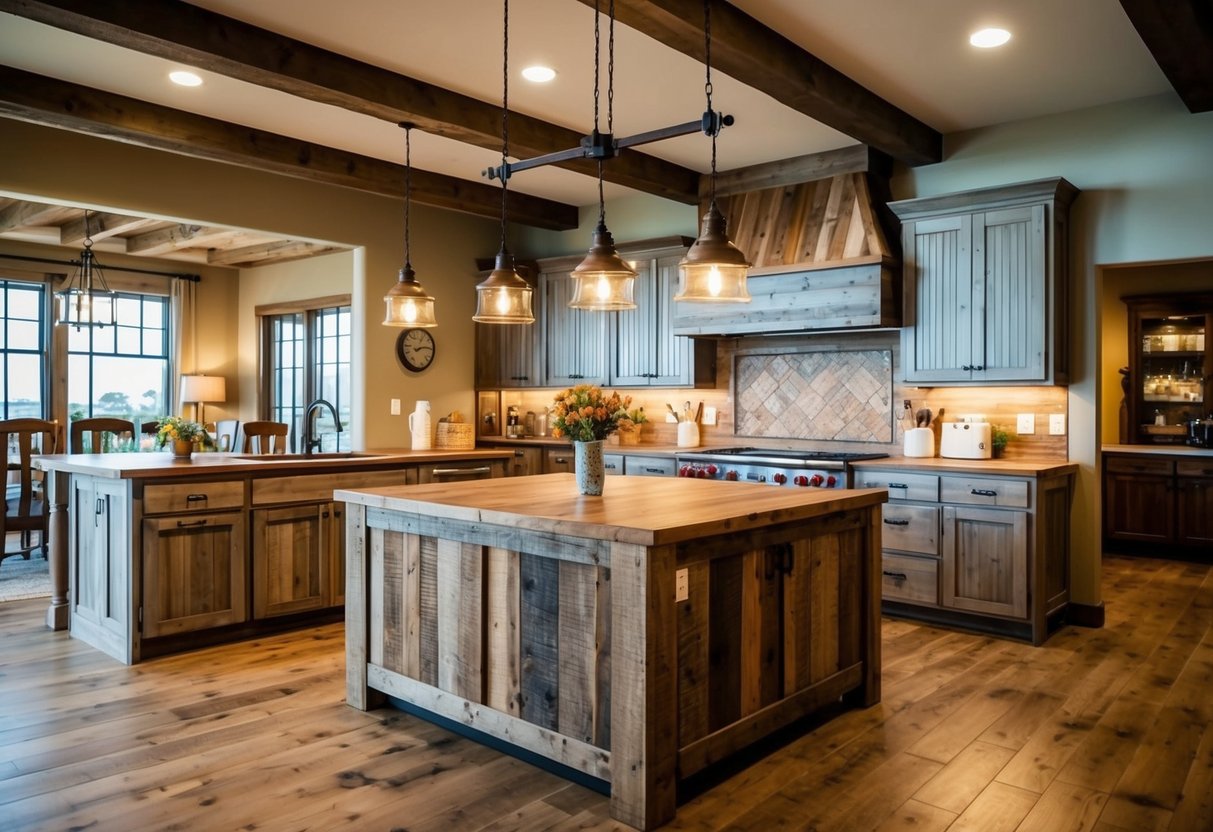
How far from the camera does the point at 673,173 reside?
19.5 feet

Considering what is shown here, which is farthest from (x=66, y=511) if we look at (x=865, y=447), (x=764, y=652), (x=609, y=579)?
(x=865, y=447)

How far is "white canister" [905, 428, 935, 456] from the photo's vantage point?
529 centimetres

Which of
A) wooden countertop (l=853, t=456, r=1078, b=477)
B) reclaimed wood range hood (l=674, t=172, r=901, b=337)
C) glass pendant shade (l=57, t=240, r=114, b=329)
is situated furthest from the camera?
glass pendant shade (l=57, t=240, r=114, b=329)

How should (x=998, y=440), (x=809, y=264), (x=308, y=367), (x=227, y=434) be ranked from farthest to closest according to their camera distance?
1. (x=308, y=367)
2. (x=227, y=434)
3. (x=809, y=264)
4. (x=998, y=440)

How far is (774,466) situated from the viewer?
5.30 m

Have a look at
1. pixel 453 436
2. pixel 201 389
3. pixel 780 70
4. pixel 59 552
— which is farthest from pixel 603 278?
pixel 201 389

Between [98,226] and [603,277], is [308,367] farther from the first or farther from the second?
[603,277]

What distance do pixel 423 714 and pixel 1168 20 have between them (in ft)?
13.1

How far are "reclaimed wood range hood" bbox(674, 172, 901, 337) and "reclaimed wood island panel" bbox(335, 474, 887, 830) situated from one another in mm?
2030

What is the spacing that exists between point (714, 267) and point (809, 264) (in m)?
2.55

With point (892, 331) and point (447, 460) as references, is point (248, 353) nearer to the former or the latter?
point (447, 460)

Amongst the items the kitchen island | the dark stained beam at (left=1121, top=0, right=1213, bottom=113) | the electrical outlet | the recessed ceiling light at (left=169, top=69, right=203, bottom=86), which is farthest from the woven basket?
the dark stained beam at (left=1121, top=0, right=1213, bottom=113)

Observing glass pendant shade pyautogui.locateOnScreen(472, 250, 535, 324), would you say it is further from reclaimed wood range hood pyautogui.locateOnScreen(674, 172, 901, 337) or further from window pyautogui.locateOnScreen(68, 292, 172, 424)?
window pyautogui.locateOnScreen(68, 292, 172, 424)

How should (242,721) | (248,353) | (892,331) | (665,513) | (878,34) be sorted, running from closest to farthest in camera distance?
(665,513), (242,721), (878,34), (892,331), (248,353)
